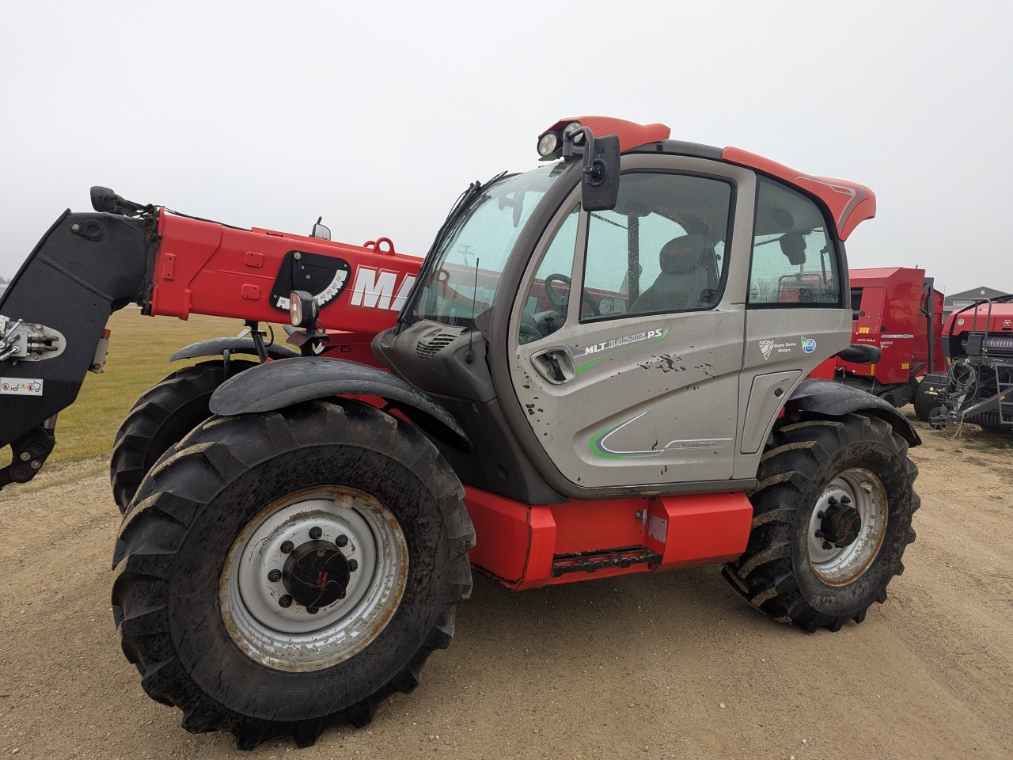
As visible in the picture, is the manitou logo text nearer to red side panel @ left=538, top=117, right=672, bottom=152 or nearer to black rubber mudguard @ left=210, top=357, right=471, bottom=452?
black rubber mudguard @ left=210, top=357, right=471, bottom=452

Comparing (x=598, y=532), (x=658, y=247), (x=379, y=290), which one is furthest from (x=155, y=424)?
(x=658, y=247)

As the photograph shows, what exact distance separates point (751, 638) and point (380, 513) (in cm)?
236

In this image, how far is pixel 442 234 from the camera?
386 cm

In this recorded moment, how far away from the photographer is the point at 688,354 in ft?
11.3

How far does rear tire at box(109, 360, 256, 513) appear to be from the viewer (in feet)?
13.0

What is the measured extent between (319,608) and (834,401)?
3087 millimetres

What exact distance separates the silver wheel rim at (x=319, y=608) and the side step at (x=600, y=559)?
2.71 ft

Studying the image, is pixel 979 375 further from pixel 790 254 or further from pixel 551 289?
pixel 551 289

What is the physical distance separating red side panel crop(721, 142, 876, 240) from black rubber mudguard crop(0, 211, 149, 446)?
3184mm

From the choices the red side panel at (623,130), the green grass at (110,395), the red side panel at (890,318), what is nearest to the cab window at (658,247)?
the red side panel at (623,130)

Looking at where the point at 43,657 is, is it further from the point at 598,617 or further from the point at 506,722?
the point at 598,617

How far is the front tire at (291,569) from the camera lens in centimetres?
243

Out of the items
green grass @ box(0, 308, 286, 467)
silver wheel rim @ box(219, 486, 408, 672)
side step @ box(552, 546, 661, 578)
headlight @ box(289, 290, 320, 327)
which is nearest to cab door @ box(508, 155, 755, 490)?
side step @ box(552, 546, 661, 578)

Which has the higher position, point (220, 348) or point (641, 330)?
point (641, 330)
